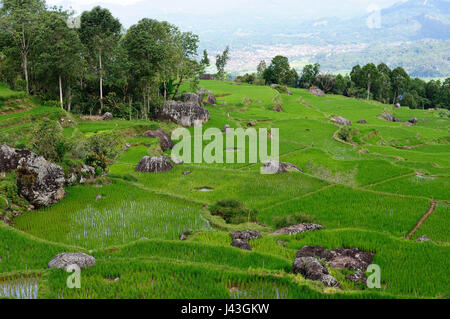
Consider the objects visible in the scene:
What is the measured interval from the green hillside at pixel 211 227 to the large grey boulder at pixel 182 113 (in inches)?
438

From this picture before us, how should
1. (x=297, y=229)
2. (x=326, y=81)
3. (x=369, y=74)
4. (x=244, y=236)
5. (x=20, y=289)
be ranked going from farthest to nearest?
(x=326, y=81) < (x=369, y=74) < (x=297, y=229) < (x=244, y=236) < (x=20, y=289)

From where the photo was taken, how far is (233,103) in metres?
70.2

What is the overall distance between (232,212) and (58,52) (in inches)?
1228

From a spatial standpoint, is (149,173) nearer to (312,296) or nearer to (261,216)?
(261,216)

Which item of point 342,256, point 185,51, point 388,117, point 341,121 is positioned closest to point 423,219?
point 342,256

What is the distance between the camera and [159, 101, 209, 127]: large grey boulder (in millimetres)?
51406

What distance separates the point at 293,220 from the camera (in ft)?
62.7

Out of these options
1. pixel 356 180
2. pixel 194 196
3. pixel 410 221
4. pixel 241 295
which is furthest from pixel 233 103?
pixel 241 295

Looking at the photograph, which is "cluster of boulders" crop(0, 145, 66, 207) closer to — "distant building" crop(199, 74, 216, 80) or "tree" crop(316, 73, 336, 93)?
"tree" crop(316, 73, 336, 93)

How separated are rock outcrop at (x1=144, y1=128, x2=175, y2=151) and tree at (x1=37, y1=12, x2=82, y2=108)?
10.4m

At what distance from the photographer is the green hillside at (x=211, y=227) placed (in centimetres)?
1139
